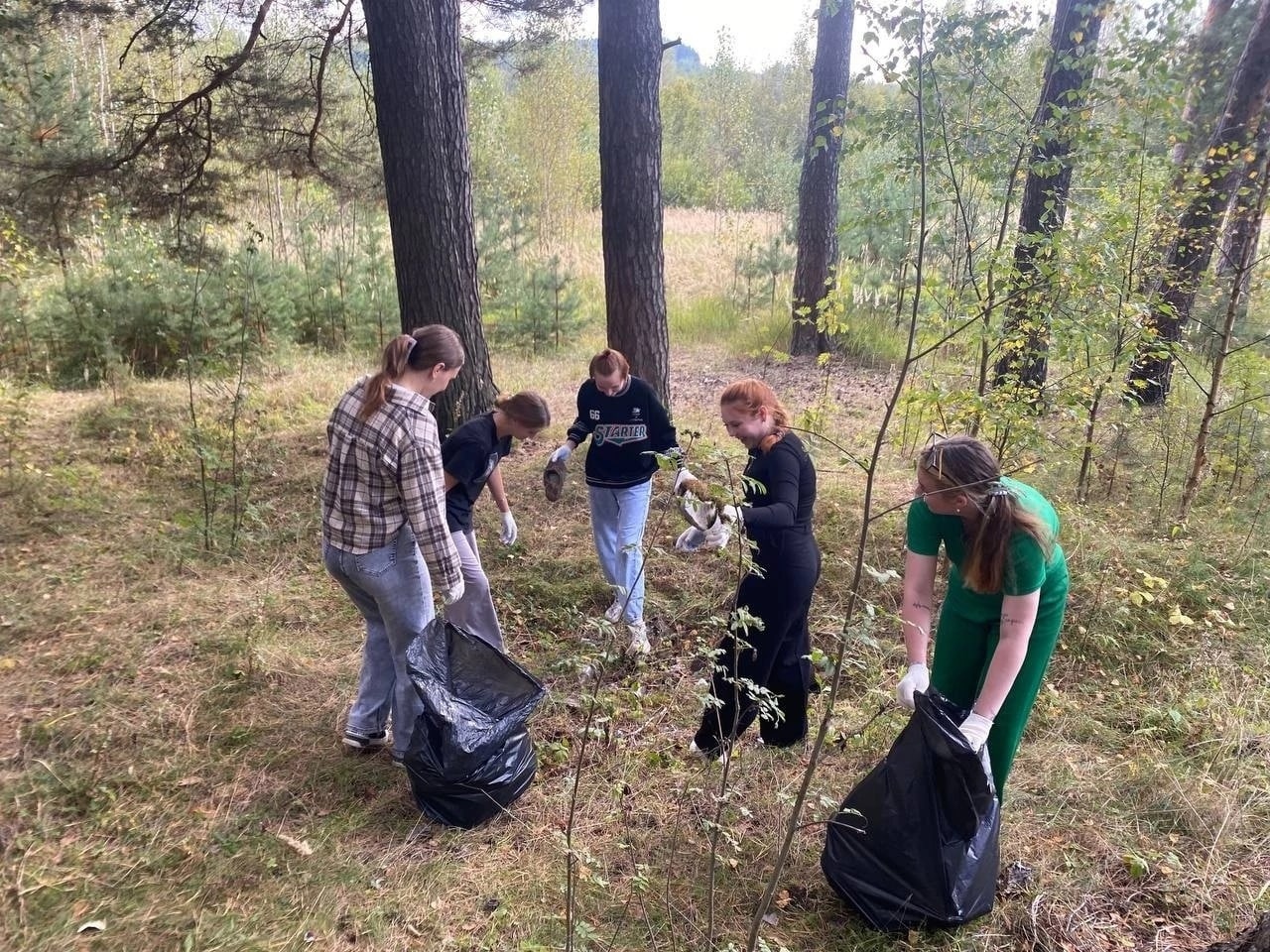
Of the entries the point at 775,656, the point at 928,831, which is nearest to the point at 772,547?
the point at 775,656

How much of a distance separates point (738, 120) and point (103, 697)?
2329 cm

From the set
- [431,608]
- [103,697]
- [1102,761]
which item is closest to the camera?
[431,608]

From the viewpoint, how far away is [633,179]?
17.7ft

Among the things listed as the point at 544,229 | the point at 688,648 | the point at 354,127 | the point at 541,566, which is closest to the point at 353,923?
the point at 688,648

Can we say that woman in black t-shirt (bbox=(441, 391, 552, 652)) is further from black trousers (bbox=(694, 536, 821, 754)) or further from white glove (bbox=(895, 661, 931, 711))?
white glove (bbox=(895, 661, 931, 711))

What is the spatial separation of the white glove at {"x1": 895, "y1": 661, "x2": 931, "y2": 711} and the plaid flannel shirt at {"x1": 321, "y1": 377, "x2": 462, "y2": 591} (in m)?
1.55

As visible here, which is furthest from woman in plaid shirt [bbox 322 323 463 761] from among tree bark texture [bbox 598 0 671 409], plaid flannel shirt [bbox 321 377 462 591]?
tree bark texture [bbox 598 0 671 409]

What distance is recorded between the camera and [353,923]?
2223 mm

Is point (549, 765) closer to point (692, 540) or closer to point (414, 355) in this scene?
point (692, 540)

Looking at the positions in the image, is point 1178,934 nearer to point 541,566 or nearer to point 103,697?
point 541,566

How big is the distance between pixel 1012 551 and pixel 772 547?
2.78 ft

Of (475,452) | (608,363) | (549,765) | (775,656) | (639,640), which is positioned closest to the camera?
(775,656)

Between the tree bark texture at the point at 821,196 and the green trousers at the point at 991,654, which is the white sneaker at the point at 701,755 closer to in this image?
the green trousers at the point at 991,654

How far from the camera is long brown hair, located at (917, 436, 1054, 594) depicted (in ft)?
6.43
